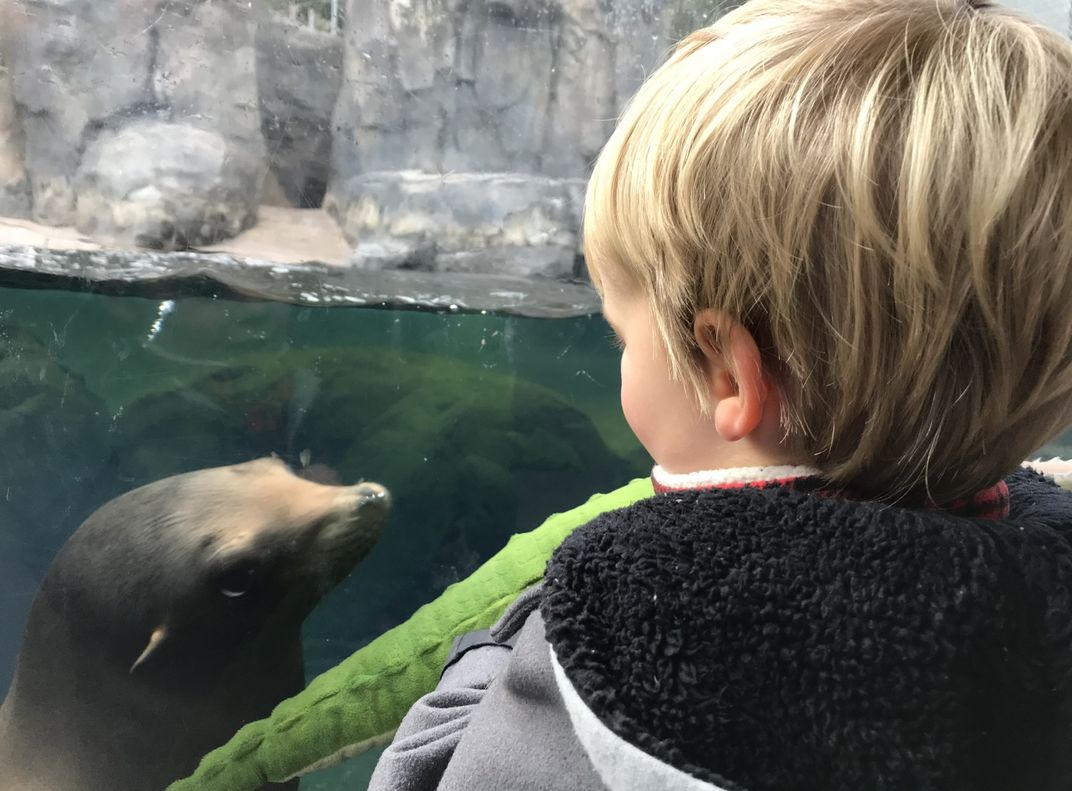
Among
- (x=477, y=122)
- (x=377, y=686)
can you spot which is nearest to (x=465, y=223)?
(x=477, y=122)

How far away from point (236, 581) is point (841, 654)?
852 millimetres

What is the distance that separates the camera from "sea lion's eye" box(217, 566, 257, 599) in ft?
3.55

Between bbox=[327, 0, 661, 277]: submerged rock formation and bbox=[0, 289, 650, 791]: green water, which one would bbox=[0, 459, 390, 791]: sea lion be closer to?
bbox=[0, 289, 650, 791]: green water

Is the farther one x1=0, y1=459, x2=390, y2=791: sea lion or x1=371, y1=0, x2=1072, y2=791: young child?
x1=0, y1=459, x2=390, y2=791: sea lion

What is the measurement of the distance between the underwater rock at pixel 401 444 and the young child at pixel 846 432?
0.72 m

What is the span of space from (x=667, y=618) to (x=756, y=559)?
52mm

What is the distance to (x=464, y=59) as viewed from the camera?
1.15 meters

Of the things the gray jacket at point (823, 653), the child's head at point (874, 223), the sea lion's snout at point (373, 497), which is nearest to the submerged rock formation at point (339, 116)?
the sea lion's snout at point (373, 497)

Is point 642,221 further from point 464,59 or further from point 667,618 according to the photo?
point 464,59

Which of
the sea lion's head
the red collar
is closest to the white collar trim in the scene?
the red collar

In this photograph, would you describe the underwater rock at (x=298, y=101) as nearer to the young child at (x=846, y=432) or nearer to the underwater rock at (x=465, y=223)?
the underwater rock at (x=465, y=223)

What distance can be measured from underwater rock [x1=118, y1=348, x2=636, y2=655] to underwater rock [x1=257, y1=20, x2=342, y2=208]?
230mm

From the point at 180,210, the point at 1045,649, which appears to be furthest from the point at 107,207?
the point at 1045,649

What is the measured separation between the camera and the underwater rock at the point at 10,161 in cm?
100
